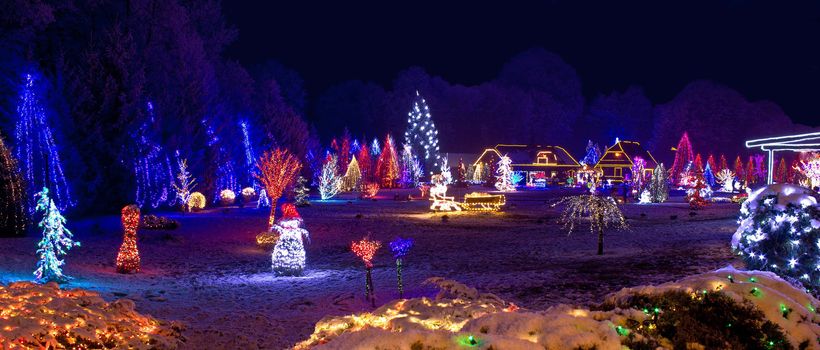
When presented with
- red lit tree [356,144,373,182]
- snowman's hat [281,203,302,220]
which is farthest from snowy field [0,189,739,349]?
red lit tree [356,144,373,182]

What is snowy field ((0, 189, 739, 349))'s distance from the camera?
1073 cm

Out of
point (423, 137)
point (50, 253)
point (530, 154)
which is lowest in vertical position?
point (50, 253)

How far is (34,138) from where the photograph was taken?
24.5 m

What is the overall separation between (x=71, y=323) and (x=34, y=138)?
2039 centimetres

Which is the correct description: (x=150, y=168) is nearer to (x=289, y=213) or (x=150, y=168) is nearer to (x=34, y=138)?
(x=34, y=138)

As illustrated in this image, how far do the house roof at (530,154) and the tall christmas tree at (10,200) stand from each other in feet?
197

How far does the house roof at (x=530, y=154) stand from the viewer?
76438 mm

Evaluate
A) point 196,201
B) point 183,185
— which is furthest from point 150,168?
point 196,201

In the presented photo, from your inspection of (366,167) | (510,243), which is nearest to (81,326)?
(510,243)

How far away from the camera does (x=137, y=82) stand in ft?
98.9

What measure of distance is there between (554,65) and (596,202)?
80.5m

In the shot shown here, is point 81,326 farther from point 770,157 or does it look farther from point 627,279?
point 770,157

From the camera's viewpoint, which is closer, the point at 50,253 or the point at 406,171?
the point at 50,253

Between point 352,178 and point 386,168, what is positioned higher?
point 386,168
